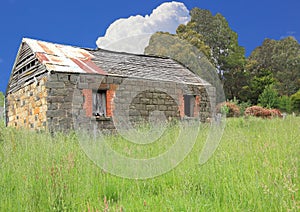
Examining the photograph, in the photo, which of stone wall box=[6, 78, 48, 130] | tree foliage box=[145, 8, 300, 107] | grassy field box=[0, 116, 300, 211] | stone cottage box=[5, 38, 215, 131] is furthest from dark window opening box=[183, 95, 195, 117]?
tree foliage box=[145, 8, 300, 107]

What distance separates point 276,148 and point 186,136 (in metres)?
2.55

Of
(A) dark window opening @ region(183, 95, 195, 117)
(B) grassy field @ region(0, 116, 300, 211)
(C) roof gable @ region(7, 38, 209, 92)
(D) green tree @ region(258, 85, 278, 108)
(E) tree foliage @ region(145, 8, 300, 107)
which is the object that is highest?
(E) tree foliage @ region(145, 8, 300, 107)

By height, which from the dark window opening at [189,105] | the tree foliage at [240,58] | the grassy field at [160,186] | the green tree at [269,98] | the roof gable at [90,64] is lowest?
the grassy field at [160,186]

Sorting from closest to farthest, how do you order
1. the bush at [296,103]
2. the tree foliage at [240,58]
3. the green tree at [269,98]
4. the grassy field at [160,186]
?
the grassy field at [160,186] → the green tree at [269,98] → the bush at [296,103] → the tree foliage at [240,58]

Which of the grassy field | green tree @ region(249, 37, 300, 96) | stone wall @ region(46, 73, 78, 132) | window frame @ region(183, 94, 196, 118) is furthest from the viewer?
green tree @ region(249, 37, 300, 96)

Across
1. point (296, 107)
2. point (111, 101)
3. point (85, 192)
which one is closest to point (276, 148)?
point (85, 192)

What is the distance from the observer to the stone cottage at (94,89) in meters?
11.6

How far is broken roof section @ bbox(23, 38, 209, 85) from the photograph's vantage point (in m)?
12.4

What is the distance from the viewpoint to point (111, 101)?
12.7 m

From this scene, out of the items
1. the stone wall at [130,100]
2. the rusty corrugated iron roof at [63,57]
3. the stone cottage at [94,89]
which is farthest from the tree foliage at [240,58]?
the rusty corrugated iron roof at [63,57]

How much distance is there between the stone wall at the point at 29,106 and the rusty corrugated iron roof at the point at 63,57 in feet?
2.85

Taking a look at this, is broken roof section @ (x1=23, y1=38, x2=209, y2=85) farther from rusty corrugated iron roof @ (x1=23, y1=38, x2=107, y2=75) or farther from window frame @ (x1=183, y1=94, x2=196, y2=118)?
window frame @ (x1=183, y1=94, x2=196, y2=118)

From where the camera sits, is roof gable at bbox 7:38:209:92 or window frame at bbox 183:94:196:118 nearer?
roof gable at bbox 7:38:209:92

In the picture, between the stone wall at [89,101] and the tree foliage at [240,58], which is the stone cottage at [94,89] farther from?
the tree foliage at [240,58]
